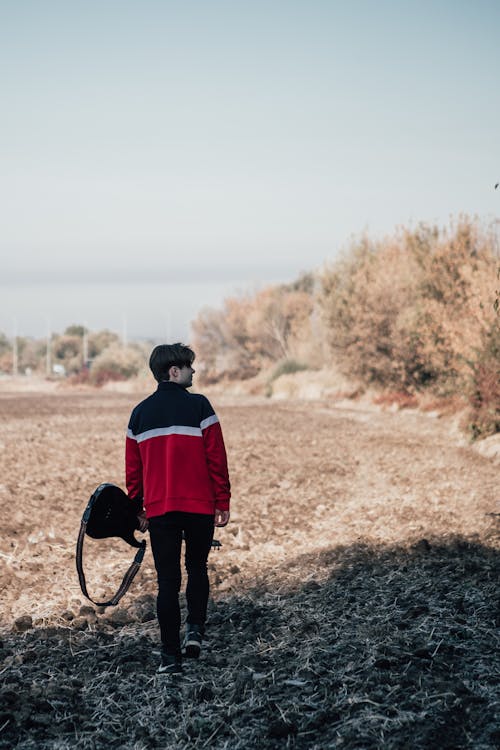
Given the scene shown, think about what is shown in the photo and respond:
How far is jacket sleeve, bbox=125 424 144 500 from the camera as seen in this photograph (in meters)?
4.94

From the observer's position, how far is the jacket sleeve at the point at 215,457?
4.84 metres

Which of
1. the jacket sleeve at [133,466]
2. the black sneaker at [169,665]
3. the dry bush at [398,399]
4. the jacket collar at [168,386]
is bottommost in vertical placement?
the dry bush at [398,399]

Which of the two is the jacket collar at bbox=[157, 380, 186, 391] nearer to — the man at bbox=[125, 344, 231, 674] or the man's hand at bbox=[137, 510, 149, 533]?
the man at bbox=[125, 344, 231, 674]

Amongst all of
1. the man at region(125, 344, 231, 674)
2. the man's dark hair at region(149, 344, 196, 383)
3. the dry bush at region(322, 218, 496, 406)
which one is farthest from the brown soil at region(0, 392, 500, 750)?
the dry bush at region(322, 218, 496, 406)

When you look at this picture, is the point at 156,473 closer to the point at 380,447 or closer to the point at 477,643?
the point at 477,643

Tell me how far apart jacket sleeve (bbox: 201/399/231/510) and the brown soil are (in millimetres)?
1079

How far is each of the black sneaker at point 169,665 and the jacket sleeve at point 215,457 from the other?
3.19 ft

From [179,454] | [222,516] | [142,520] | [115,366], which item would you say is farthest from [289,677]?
[115,366]

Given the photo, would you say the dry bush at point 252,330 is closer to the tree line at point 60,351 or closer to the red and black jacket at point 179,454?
the tree line at point 60,351

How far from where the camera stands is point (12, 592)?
6648 mm

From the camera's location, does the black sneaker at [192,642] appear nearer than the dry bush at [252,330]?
Yes

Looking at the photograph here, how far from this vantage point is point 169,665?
4855 mm

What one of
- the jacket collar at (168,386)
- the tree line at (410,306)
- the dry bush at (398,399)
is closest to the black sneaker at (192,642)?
the jacket collar at (168,386)

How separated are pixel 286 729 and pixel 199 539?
1283 millimetres
